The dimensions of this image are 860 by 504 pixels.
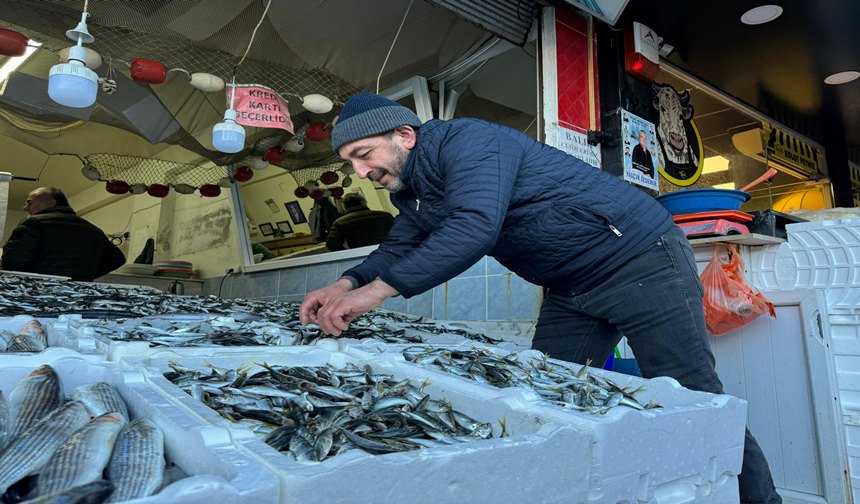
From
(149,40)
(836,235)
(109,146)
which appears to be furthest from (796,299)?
(109,146)

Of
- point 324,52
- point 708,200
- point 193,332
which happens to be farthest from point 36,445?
point 324,52

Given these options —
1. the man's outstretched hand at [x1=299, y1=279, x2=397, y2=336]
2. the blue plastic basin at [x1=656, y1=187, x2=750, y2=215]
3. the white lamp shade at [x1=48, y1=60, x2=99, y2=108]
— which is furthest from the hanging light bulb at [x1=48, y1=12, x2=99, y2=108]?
the blue plastic basin at [x1=656, y1=187, x2=750, y2=215]

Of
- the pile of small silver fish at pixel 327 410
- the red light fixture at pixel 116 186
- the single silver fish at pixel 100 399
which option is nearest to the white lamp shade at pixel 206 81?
the pile of small silver fish at pixel 327 410

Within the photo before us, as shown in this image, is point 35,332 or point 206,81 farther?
point 206,81

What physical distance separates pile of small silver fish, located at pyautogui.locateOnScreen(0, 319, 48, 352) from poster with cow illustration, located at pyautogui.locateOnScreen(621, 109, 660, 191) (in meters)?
3.99

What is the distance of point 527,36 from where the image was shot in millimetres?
4605

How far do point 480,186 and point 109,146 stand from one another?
7.47 metres

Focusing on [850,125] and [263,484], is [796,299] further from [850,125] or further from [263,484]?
[850,125]

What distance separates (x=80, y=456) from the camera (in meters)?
0.91

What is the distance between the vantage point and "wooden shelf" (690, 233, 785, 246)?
326 centimetres

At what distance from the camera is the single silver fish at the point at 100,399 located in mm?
1212

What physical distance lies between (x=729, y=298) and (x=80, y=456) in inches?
130

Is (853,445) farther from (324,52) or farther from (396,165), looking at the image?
(324,52)

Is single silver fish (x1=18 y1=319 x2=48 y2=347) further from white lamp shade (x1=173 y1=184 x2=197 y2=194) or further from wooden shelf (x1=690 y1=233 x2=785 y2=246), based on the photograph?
white lamp shade (x1=173 y1=184 x2=197 y2=194)
